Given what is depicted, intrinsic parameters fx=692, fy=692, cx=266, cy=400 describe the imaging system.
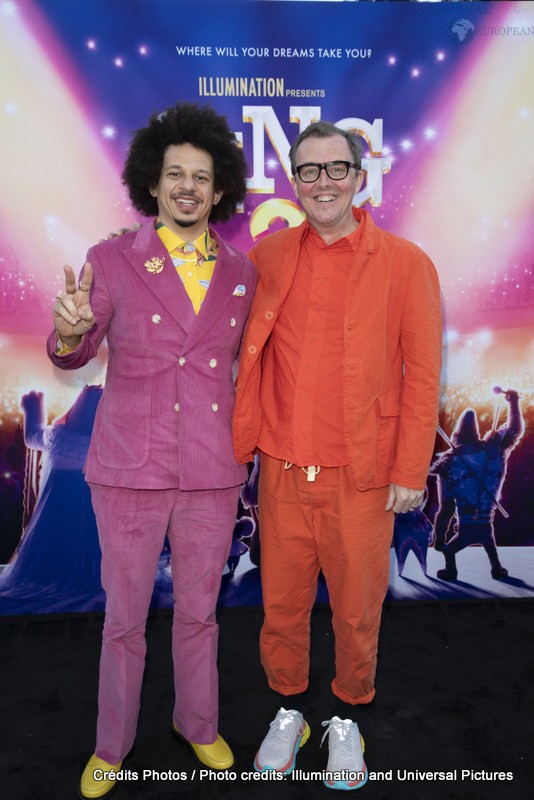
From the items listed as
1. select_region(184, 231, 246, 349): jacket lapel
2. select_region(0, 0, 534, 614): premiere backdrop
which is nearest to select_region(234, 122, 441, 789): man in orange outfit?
select_region(184, 231, 246, 349): jacket lapel

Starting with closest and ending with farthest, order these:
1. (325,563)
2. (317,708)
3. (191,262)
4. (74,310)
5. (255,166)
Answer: (74,310) < (191,262) < (325,563) < (317,708) < (255,166)

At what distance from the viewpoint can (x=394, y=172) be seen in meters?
3.27

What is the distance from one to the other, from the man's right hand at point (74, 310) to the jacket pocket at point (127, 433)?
258mm

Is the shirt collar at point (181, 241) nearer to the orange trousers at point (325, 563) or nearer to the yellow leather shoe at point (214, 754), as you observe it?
the orange trousers at point (325, 563)

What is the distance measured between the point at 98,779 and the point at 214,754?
1.22ft

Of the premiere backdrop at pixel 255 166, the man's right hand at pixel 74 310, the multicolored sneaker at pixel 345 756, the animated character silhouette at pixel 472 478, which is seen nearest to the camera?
the man's right hand at pixel 74 310

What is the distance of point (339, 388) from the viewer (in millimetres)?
2312

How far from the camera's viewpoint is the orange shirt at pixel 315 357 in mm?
2311

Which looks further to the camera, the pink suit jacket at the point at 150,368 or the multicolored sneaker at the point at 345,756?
the multicolored sneaker at the point at 345,756

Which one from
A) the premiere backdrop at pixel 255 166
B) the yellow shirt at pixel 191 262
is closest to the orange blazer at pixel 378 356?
the yellow shirt at pixel 191 262

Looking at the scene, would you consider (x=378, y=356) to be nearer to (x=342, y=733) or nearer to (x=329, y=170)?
(x=329, y=170)

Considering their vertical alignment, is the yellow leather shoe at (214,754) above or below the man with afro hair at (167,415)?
below

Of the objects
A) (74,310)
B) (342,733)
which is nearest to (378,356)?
(74,310)

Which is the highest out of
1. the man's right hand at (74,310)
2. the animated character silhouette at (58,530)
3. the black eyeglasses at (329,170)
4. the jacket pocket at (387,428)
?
the black eyeglasses at (329,170)
